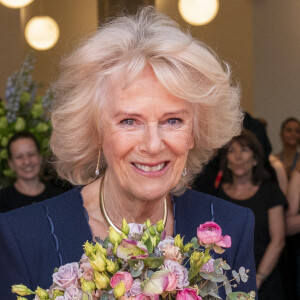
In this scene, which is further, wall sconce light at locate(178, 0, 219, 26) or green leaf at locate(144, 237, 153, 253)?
wall sconce light at locate(178, 0, 219, 26)

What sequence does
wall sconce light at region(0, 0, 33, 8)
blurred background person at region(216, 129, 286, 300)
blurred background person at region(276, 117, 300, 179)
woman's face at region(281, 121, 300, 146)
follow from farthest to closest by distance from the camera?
wall sconce light at region(0, 0, 33, 8) < woman's face at region(281, 121, 300, 146) < blurred background person at region(276, 117, 300, 179) < blurred background person at region(216, 129, 286, 300)

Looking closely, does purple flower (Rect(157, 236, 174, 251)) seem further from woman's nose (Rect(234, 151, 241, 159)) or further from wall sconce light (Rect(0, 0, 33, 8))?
wall sconce light (Rect(0, 0, 33, 8))

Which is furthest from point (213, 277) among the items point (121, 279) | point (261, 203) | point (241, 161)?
point (241, 161)

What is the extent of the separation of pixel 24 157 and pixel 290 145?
240cm

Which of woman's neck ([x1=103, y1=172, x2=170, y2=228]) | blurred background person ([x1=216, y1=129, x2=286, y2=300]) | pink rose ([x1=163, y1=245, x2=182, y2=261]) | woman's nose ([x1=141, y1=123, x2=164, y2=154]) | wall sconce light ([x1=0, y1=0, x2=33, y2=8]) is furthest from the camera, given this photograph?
wall sconce light ([x1=0, y1=0, x2=33, y2=8])

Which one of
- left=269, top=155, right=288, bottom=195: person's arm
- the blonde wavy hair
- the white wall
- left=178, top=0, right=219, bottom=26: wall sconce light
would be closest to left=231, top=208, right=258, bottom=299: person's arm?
the blonde wavy hair

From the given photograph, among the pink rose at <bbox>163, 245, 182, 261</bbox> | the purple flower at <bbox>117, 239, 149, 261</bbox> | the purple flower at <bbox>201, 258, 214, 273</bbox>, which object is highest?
the purple flower at <bbox>117, 239, 149, 261</bbox>

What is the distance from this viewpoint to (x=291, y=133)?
21.4ft

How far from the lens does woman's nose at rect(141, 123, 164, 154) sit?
6.75 feet

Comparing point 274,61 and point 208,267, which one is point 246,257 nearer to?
point 208,267

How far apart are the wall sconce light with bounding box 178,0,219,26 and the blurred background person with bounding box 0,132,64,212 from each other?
2196 mm

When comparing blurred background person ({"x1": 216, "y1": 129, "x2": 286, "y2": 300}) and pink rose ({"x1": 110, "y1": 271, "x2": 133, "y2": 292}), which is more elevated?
pink rose ({"x1": 110, "y1": 271, "x2": 133, "y2": 292})

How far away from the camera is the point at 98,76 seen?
225cm

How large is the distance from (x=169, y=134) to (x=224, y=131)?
1.34ft
